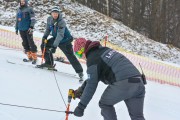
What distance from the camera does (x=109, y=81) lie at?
197 inches

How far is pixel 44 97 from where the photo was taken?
7.32 metres

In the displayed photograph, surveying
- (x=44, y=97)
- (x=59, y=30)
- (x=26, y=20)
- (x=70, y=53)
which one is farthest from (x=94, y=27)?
(x=44, y=97)

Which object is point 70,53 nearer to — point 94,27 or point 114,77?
point 114,77

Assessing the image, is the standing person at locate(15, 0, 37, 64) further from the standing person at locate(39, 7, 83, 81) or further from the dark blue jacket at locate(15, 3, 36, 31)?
the standing person at locate(39, 7, 83, 81)

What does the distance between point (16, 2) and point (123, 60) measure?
65.5 feet

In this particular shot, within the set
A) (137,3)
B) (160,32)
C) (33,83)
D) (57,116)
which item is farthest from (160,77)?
(137,3)

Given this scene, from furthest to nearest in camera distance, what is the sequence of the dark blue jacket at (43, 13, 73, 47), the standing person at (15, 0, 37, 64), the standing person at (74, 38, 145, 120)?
1. the standing person at (15, 0, 37, 64)
2. the dark blue jacket at (43, 13, 73, 47)
3. the standing person at (74, 38, 145, 120)

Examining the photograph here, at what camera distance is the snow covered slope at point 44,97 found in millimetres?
6312

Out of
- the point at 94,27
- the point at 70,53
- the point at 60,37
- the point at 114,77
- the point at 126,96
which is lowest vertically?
the point at 94,27

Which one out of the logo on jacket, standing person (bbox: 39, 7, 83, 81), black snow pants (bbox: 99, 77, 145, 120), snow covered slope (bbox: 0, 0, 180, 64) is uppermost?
the logo on jacket

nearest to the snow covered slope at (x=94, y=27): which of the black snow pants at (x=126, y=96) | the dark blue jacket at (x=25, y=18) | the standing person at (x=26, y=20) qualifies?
the standing person at (x=26, y=20)

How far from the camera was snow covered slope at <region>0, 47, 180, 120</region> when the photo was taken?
6.31 metres

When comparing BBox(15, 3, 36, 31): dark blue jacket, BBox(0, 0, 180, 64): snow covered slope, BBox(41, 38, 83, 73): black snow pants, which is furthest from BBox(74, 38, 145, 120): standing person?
BBox(0, 0, 180, 64): snow covered slope

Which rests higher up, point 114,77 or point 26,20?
point 114,77
